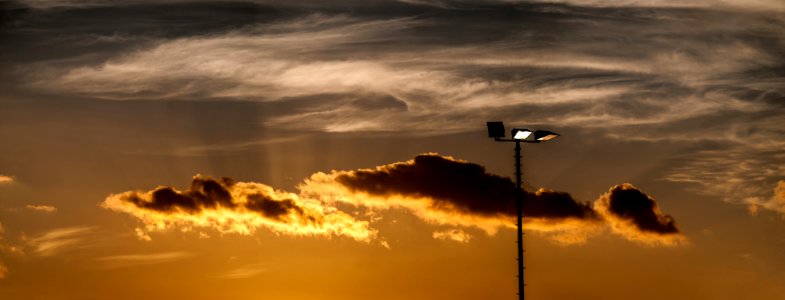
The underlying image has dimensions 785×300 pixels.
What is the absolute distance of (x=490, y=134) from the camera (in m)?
37.5

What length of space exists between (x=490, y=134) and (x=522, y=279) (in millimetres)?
7230

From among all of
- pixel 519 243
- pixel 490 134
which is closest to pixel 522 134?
pixel 490 134

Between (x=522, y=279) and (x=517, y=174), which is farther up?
(x=517, y=174)

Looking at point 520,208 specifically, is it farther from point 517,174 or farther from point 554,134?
point 554,134

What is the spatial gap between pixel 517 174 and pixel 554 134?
111 inches

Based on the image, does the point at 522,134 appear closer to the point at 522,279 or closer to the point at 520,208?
the point at 520,208

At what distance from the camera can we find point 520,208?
116 feet

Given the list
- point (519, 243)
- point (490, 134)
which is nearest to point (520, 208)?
point (519, 243)

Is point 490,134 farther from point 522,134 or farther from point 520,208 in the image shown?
point 520,208

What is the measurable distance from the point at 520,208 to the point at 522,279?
3377 mm

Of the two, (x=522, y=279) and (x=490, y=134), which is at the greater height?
(x=490, y=134)

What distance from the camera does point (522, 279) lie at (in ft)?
117

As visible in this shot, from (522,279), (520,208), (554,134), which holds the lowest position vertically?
(522,279)

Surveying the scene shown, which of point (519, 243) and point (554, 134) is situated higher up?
point (554, 134)
